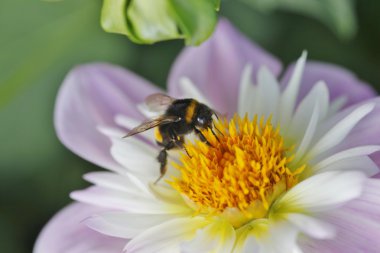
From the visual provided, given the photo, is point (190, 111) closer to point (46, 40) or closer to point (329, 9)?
point (329, 9)

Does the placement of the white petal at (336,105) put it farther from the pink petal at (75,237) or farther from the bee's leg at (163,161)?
the pink petal at (75,237)

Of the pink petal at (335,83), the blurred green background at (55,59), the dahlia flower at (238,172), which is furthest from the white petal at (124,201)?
the blurred green background at (55,59)

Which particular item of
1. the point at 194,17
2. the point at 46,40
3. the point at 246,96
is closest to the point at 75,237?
the point at 246,96

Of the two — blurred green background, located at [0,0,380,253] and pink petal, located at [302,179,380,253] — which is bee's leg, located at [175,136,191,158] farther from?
blurred green background, located at [0,0,380,253]

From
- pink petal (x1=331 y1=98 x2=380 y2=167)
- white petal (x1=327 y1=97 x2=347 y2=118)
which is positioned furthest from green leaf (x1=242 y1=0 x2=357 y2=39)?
A: pink petal (x1=331 y1=98 x2=380 y2=167)

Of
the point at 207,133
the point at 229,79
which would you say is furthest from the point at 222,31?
the point at 207,133
